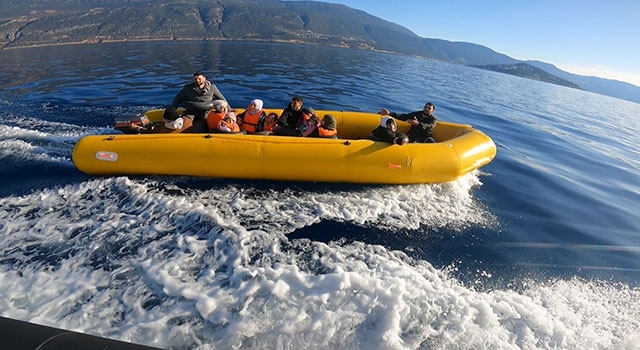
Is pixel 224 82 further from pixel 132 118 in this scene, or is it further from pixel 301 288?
pixel 301 288

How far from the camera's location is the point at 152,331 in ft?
8.79

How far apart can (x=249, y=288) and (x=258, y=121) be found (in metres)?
3.59

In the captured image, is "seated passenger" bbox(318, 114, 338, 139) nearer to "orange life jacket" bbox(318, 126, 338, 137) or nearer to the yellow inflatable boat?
"orange life jacket" bbox(318, 126, 338, 137)

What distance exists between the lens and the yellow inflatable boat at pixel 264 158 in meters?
4.97

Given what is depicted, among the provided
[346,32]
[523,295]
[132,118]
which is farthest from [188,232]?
[346,32]

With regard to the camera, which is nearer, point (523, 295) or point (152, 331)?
point (152, 331)

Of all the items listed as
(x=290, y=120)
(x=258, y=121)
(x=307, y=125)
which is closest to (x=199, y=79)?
(x=258, y=121)

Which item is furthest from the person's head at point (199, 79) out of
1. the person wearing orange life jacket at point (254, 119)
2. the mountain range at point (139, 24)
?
the mountain range at point (139, 24)

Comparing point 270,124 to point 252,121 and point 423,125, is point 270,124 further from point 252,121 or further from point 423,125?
point 423,125

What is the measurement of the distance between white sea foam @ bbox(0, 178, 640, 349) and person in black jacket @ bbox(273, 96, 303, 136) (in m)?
1.68

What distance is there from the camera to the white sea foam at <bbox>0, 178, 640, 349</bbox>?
2.76 metres

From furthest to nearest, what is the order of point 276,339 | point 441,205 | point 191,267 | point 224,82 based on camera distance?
point 224,82 → point 441,205 → point 191,267 → point 276,339

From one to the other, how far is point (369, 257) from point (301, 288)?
3.07ft

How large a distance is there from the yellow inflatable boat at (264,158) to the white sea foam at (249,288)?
26.3 inches
